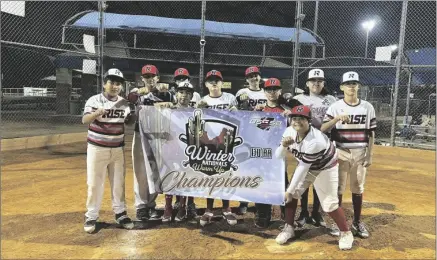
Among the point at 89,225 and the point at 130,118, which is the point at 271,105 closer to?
the point at 130,118

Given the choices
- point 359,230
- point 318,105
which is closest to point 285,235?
point 359,230

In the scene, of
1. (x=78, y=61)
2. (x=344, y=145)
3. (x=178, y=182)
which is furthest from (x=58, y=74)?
(x=344, y=145)

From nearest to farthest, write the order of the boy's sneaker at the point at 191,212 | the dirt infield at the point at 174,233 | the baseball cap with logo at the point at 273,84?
the dirt infield at the point at 174,233
the baseball cap with logo at the point at 273,84
the boy's sneaker at the point at 191,212

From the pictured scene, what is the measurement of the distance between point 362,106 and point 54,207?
4648mm

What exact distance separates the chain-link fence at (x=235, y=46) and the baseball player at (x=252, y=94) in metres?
5.63

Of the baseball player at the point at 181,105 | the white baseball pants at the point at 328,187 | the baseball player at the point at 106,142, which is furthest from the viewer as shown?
the baseball player at the point at 181,105

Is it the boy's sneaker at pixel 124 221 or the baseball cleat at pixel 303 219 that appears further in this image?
the baseball cleat at pixel 303 219

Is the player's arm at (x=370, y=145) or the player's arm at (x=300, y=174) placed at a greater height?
the player's arm at (x=370, y=145)

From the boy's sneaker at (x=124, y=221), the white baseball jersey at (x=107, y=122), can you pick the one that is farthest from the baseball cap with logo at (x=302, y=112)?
the boy's sneaker at (x=124, y=221)

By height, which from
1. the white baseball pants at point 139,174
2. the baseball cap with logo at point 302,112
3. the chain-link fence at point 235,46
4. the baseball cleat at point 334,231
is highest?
the chain-link fence at point 235,46

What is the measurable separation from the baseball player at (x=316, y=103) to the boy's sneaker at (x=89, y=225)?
8.87 feet

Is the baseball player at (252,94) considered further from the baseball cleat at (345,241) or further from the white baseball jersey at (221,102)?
the baseball cleat at (345,241)

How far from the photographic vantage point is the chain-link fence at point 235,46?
1537 centimetres

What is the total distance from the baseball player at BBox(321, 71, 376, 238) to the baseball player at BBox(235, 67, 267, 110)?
121 centimetres
